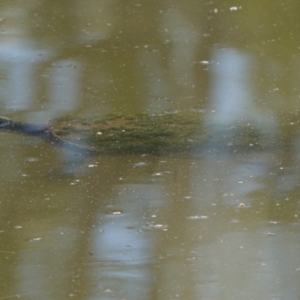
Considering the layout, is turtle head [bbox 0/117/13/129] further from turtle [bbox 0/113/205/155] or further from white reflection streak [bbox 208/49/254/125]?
white reflection streak [bbox 208/49/254/125]

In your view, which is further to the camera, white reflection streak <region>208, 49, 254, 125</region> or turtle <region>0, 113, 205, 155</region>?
white reflection streak <region>208, 49, 254, 125</region>

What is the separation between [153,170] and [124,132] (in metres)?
0.34

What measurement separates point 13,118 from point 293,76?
1.31 m

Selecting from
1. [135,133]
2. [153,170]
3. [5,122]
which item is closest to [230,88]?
[135,133]

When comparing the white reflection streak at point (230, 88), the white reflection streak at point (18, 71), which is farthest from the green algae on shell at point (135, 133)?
the white reflection streak at point (18, 71)

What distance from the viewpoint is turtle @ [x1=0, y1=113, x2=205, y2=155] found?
3.02 m

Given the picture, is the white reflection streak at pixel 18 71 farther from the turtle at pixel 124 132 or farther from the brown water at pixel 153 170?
the turtle at pixel 124 132

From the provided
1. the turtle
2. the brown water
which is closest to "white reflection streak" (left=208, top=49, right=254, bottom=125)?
the brown water

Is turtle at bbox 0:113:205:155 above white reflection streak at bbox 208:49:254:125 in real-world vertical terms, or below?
below

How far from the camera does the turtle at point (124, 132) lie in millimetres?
3018

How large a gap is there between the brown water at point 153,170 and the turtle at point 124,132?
6 cm

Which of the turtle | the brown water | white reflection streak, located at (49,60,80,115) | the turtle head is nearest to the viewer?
the brown water

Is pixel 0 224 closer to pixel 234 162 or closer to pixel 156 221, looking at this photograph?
pixel 156 221

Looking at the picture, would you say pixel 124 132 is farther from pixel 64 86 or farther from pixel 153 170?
pixel 64 86
